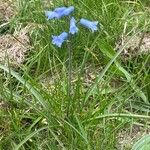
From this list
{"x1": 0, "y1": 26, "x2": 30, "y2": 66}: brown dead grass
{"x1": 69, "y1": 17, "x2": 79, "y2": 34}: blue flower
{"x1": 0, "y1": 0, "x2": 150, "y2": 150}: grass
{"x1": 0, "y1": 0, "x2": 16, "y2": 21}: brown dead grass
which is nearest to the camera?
{"x1": 69, "y1": 17, "x2": 79, "y2": 34}: blue flower

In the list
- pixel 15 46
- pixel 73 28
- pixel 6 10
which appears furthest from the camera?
pixel 6 10

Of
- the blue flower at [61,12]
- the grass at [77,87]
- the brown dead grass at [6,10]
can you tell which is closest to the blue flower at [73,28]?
the blue flower at [61,12]

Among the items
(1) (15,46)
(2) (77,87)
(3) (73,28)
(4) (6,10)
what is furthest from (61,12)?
(4) (6,10)

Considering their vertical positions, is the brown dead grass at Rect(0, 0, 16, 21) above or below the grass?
above

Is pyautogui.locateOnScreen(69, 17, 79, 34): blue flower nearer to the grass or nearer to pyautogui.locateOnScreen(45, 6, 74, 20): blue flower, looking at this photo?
pyautogui.locateOnScreen(45, 6, 74, 20): blue flower

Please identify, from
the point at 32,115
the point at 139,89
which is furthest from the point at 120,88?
the point at 32,115

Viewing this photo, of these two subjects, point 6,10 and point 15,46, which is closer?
point 15,46

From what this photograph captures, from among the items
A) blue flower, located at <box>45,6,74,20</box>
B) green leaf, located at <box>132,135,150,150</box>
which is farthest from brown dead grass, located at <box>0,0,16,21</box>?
green leaf, located at <box>132,135,150,150</box>

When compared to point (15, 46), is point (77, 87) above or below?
below

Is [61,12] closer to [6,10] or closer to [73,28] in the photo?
[73,28]

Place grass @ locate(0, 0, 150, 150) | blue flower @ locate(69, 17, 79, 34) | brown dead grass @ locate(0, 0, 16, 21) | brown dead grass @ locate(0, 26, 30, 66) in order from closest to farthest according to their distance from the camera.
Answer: blue flower @ locate(69, 17, 79, 34) → grass @ locate(0, 0, 150, 150) → brown dead grass @ locate(0, 26, 30, 66) → brown dead grass @ locate(0, 0, 16, 21)
